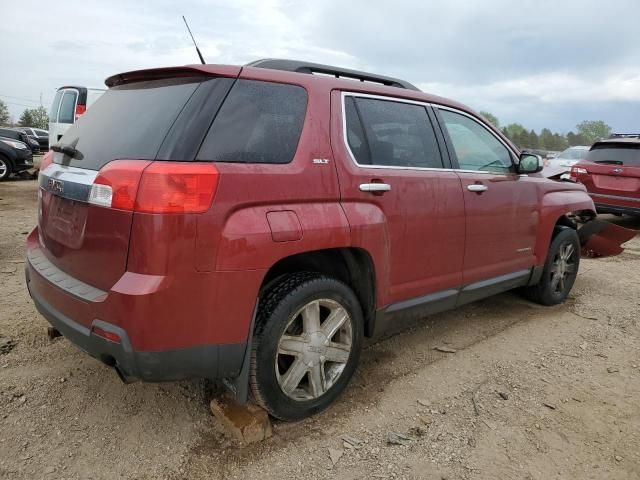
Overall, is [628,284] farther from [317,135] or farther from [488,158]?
[317,135]

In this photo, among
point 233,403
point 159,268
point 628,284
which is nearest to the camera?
point 159,268

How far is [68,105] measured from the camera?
10.2 metres

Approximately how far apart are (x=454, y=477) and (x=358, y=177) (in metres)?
1.54

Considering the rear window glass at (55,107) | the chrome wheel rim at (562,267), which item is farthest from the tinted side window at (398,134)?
the rear window glass at (55,107)

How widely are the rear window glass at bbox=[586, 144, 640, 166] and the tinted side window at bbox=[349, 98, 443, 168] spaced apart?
22.9 feet

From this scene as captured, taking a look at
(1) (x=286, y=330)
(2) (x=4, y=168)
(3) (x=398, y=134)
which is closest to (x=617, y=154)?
(3) (x=398, y=134)

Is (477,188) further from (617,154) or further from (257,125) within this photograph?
(617,154)

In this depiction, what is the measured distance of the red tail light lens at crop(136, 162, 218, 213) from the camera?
1.95m

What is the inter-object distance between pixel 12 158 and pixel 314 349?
42.3ft

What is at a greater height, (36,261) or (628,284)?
(36,261)

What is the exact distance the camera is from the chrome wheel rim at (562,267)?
4531 mm

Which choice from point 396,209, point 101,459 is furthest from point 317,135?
point 101,459

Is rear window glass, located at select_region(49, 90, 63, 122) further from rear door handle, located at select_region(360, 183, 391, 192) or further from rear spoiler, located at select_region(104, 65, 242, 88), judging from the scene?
rear door handle, located at select_region(360, 183, 391, 192)

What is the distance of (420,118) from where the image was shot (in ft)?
10.5
